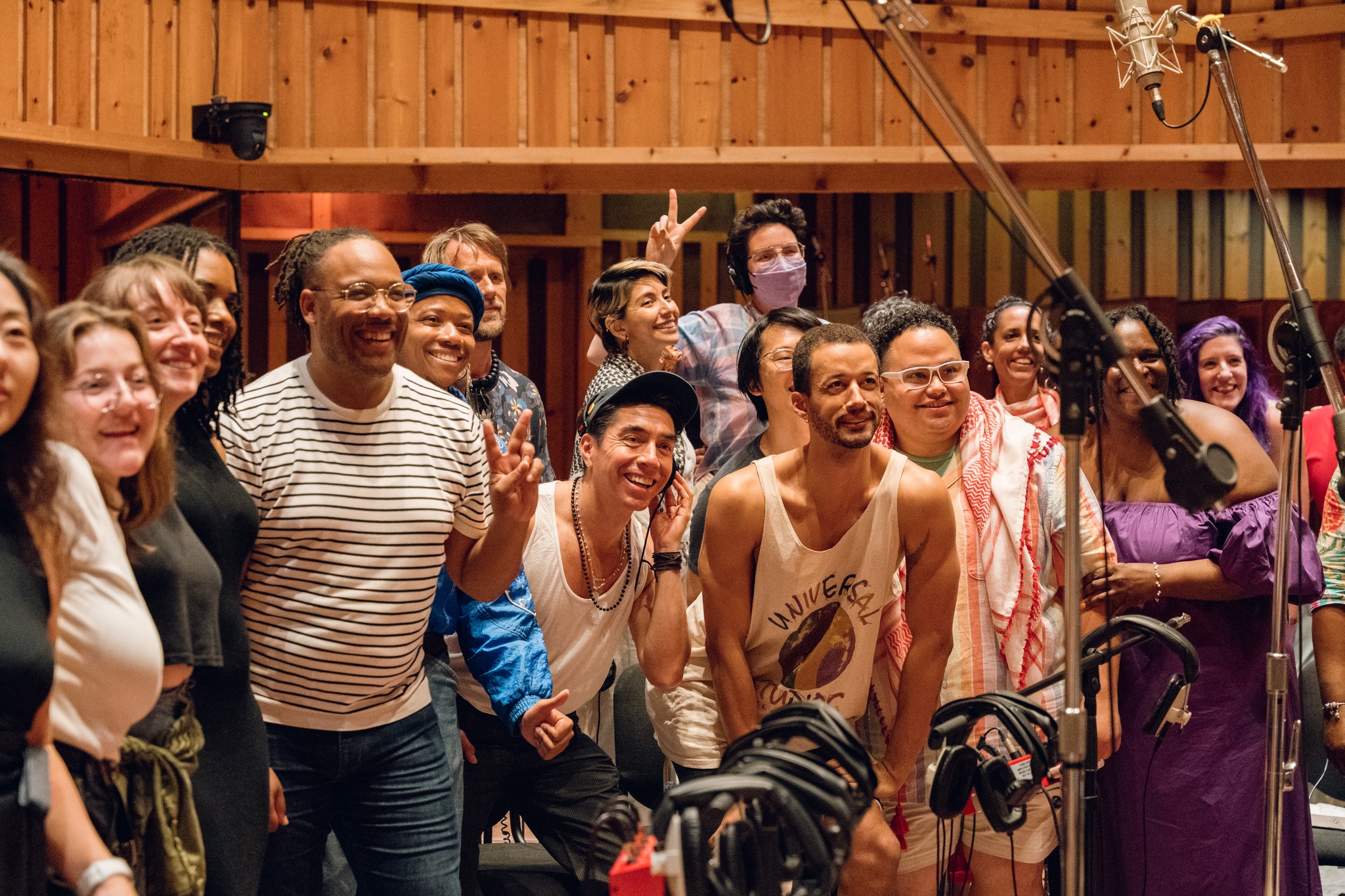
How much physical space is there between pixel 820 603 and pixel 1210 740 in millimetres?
1022

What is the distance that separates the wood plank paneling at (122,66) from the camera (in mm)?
4770

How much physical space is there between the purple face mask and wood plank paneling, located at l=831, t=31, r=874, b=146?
1.53 meters

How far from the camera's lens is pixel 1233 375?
4.27 meters

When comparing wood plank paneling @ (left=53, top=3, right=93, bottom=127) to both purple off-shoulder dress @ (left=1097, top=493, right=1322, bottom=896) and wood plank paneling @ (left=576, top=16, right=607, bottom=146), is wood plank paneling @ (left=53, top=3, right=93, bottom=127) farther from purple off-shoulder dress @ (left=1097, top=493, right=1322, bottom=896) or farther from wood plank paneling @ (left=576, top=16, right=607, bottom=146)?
purple off-shoulder dress @ (left=1097, top=493, right=1322, bottom=896)

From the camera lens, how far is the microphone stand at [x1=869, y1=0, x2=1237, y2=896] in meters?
1.86

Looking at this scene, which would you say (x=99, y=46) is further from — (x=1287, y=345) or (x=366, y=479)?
(x=1287, y=345)

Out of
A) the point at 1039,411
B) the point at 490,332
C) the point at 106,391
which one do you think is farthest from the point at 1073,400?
the point at 1039,411

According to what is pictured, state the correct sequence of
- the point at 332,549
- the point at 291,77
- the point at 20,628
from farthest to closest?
the point at 291,77
the point at 332,549
the point at 20,628

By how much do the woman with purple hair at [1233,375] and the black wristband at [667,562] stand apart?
6.82 feet

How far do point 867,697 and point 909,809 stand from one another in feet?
1.00

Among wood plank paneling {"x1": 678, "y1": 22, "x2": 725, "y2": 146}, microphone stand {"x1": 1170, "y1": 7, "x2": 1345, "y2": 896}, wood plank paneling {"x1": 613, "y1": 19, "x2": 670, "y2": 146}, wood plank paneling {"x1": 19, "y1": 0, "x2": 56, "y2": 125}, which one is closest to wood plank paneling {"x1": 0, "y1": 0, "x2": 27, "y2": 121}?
wood plank paneling {"x1": 19, "y1": 0, "x2": 56, "y2": 125}

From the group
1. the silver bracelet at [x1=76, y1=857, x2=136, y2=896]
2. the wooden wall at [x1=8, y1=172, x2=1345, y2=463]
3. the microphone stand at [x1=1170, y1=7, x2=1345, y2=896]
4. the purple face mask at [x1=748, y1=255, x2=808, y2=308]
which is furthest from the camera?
the wooden wall at [x1=8, y1=172, x2=1345, y2=463]

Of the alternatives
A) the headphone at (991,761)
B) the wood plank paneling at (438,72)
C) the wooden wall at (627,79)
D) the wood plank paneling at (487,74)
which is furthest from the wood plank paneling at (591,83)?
the headphone at (991,761)

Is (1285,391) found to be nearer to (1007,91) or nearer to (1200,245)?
(1007,91)
